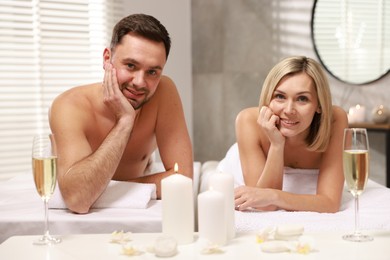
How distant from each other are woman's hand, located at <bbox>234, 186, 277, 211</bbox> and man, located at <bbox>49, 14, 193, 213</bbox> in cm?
32

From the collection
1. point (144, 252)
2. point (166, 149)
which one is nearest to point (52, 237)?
point (144, 252)

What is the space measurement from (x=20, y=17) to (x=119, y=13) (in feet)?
2.23

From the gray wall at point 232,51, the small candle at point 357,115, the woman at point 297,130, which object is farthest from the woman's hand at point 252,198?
the gray wall at point 232,51

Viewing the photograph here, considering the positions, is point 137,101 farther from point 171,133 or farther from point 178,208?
point 178,208

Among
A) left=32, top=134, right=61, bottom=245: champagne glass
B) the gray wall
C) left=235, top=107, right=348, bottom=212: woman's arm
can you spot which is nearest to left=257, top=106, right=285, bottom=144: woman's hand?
left=235, top=107, right=348, bottom=212: woman's arm

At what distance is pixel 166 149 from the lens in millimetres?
1913

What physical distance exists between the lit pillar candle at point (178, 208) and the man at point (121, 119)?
1.79 feet

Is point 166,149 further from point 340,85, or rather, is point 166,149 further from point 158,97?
point 340,85

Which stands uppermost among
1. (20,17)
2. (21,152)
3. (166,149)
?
(20,17)

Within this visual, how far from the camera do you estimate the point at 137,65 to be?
1716 mm

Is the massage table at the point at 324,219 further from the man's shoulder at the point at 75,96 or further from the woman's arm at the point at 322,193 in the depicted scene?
the man's shoulder at the point at 75,96

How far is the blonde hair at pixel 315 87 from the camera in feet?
5.87

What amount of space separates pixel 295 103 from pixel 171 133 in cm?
47

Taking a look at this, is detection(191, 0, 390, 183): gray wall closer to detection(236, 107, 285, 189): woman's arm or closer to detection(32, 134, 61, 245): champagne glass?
detection(236, 107, 285, 189): woman's arm
